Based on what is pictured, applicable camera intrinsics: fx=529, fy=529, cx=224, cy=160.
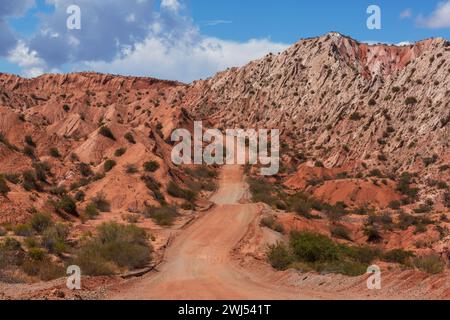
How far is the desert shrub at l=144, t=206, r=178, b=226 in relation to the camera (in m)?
33.8

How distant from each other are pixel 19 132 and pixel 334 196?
35130 millimetres

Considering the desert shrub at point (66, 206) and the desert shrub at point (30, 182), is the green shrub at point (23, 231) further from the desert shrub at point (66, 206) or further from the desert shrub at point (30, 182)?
the desert shrub at point (30, 182)

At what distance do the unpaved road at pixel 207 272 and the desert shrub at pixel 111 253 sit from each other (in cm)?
113

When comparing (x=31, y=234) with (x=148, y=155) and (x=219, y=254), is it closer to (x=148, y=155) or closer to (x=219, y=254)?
(x=219, y=254)

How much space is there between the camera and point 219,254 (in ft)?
82.6

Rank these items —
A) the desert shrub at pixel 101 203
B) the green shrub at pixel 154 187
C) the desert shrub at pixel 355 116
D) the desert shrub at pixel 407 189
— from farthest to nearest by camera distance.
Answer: the desert shrub at pixel 355 116, the desert shrub at pixel 407 189, the green shrub at pixel 154 187, the desert shrub at pixel 101 203

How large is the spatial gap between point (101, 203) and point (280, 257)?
1990 centimetres

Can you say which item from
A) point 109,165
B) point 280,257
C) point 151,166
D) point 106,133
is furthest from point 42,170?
point 280,257

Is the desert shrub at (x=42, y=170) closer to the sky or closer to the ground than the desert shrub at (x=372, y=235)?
closer to the sky

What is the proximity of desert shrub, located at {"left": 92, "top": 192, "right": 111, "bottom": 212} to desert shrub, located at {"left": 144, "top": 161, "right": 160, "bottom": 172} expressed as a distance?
25.4 feet

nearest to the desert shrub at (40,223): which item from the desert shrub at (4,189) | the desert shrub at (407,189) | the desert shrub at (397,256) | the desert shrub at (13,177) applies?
the desert shrub at (4,189)

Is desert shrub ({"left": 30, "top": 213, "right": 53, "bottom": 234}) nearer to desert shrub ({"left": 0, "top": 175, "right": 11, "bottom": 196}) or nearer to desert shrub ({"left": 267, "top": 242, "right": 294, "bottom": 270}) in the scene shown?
desert shrub ({"left": 0, "top": 175, "right": 11, "bottom": 196})

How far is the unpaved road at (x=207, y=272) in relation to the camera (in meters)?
16.4
